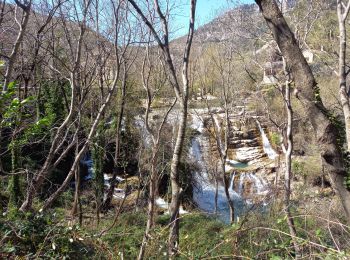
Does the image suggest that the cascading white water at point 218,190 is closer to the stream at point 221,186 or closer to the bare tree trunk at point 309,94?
the stream at point 221,186

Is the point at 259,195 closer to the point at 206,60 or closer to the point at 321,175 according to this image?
the point at 321,175

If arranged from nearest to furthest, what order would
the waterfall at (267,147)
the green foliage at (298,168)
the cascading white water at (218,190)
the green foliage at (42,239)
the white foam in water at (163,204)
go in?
the green foliage at (42,239) < the white foam in water at (163,204) < the cascading white water at (218,190) < the green foliage at (298,168) < the waterfall at (267,147)

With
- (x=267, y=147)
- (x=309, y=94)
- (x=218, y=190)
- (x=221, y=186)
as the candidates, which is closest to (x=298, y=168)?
(x=267, y=147)

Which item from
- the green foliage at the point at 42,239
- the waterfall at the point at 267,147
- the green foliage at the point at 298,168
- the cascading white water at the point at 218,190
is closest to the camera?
the green foliage at the point at 42,239

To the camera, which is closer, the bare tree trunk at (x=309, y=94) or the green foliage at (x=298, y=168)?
the bare tree trunk at (x=309, y=94)

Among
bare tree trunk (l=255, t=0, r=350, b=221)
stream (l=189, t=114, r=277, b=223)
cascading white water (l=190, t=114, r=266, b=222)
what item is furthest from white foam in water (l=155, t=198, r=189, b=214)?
bare tree trunk (l=255, t=0, r=350, b=221)

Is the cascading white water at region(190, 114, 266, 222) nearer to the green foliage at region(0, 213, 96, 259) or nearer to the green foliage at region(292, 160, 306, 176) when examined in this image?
the green foliage at region(292, 160, 306, 176)

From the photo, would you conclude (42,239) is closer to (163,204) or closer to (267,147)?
(163,204)

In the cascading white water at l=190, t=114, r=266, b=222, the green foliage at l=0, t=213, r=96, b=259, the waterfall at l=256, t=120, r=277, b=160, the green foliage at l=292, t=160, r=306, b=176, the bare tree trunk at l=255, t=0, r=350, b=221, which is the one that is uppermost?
the bare tree trunk at l=255, t=0, r=350, b=221

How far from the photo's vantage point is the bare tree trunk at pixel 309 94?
359 centimetres

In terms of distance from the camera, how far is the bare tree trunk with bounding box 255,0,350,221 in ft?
11.8

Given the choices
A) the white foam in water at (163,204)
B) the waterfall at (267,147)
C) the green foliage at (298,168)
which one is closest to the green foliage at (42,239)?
the white foam in water at (163,204)

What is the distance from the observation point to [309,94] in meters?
3.61

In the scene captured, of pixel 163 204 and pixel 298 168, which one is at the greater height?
pixel 298 168
